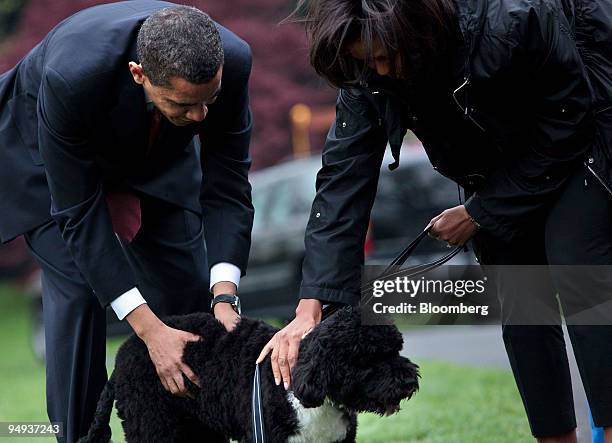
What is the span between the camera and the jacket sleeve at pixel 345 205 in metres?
3.94

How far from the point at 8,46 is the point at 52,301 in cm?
1738

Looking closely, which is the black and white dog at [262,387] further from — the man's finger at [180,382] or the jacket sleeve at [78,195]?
the jacket sleeve at [78,195]

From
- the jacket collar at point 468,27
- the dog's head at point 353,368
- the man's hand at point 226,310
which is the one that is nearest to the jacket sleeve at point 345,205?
the dog's head at point 353,368

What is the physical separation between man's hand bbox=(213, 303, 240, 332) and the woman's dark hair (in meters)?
1.20

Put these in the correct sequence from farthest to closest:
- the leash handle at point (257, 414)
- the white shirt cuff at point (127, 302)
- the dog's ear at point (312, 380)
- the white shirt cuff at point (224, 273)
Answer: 1. the white shirt cuff at point (224, 273)
2. the white shirt cuff at point (127, 302)
3. the leash handle at point (257, 414)
4. the dog's ear at point (312, 380)

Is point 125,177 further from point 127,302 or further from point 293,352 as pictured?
point 293,352

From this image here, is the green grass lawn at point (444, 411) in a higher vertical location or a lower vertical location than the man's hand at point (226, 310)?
lower

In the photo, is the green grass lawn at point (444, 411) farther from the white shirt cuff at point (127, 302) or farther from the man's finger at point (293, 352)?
the man's finger at point (293, 352)

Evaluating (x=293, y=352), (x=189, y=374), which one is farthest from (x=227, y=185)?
(x=293, y=352)

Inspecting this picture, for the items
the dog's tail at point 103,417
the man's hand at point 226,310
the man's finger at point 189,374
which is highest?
the man's hand at point 226,310

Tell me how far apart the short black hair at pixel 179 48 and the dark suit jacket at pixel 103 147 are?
0.26 m

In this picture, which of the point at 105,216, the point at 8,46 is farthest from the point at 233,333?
the point at 8,46

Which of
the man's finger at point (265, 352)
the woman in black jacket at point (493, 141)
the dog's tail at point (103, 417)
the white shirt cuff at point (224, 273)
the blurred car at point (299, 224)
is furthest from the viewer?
the blurred car at point (299, 224)

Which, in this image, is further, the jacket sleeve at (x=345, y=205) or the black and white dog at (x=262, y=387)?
the jacket sleeve at (x=345, y=205)
